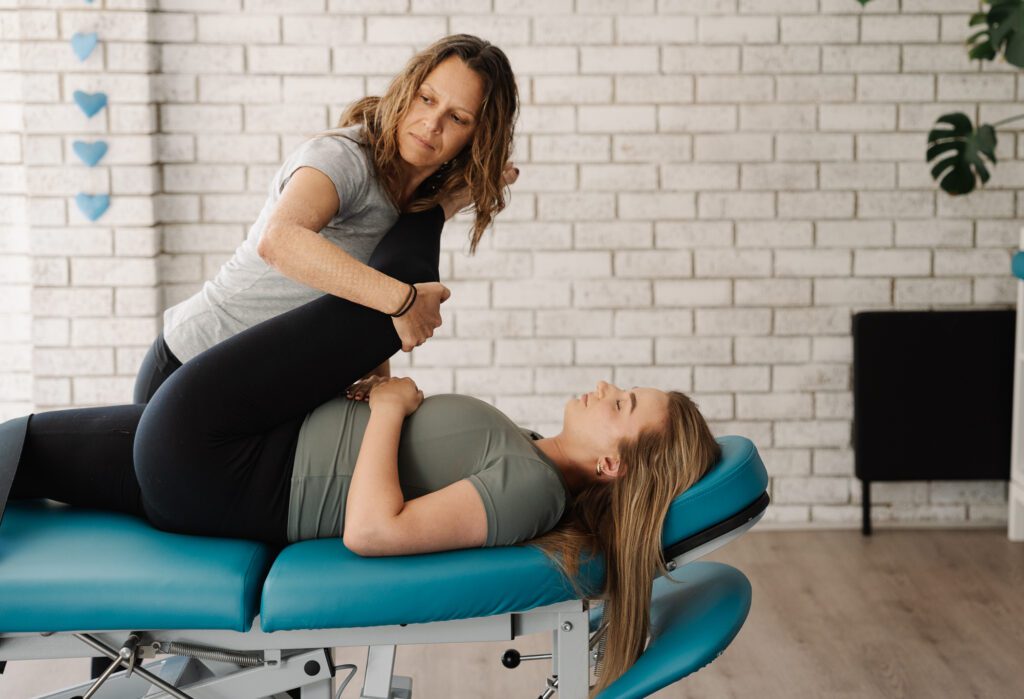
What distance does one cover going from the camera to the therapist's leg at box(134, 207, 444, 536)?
1.80 m

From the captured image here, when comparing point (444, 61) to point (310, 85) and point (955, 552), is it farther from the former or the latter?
point (955, 552)

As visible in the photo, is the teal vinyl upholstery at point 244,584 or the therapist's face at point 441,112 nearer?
the teal vinyl upholstery at point 244,584

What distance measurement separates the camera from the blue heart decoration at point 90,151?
137 inches

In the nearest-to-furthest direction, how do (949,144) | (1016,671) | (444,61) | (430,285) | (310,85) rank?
1. (430,285)
2. (444,61)
3. (1016,671)
4. (949,144)
5. (310,85)

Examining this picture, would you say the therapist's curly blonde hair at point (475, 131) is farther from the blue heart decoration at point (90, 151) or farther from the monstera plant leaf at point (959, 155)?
the monstera plant leaf at point (959, 155)

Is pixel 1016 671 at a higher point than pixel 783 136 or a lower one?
lower

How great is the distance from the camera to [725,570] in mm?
2115

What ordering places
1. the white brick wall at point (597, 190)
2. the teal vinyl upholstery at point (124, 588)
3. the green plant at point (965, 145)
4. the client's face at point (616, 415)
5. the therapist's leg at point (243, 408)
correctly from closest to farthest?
1. the teal vinyl upholstery at point (124, 588)
2. the therapist's leg at point (243, 408)
3. the client's face at point (616, 415)
4. the green plant at point (965, 145)
5. the white brick wall at point (597, 190)

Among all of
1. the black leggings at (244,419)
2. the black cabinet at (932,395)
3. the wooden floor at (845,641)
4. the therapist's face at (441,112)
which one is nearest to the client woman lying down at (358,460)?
the black leggings at (244,419)

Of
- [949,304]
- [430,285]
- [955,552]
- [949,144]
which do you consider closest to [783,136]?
[949,144]

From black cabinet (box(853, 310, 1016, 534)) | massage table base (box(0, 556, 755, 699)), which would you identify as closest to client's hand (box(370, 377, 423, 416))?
massage table base (box(0, 556, 755, 699))

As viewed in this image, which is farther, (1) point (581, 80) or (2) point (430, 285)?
(1) point (581, 80)

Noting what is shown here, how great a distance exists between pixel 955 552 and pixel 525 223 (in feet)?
5.61

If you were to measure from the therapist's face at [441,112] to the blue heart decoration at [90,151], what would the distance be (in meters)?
1.79
